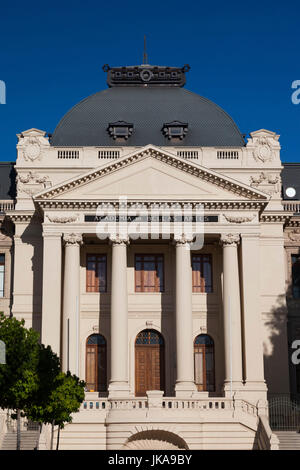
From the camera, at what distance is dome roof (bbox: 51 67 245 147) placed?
53688 mm

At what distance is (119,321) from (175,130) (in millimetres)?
14065

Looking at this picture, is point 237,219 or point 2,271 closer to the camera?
point 237,219

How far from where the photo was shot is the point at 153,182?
48.2m

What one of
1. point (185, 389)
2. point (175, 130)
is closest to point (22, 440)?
point (185, 389)

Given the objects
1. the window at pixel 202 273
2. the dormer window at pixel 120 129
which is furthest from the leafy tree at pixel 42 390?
the dormer window at pixel 120 129

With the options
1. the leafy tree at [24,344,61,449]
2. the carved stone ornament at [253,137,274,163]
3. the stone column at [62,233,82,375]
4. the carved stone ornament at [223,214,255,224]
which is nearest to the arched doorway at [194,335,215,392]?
the carved stone ornament at [223,214,255,224]

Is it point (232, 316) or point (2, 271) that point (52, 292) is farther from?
point (232, 316)

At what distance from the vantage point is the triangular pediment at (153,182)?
1874 inches

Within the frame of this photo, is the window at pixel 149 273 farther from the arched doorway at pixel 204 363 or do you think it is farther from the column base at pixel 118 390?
the column base at pixel 118 390

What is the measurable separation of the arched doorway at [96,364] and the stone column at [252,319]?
8.62 m
